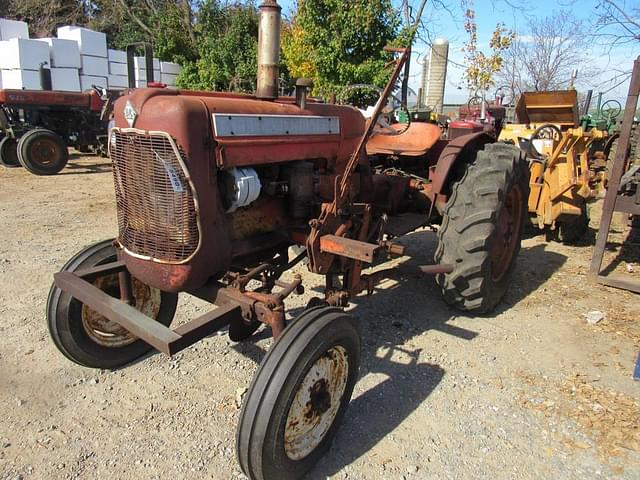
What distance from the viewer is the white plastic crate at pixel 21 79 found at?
1379cm

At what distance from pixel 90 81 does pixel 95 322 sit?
592 inches

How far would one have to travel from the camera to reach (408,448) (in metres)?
2.35

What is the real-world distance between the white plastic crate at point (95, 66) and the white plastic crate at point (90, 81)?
0.09 m

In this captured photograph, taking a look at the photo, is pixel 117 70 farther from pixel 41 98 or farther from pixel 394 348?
pixel 394 348

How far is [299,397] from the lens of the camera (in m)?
2.08

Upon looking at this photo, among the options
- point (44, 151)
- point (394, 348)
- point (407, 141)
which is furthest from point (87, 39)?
point (394, 348)

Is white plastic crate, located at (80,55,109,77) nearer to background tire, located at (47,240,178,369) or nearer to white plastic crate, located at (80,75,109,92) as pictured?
white plastic crate, located at (80,75,109,92)

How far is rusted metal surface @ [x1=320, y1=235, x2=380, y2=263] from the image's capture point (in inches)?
95.4

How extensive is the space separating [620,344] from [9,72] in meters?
16.1

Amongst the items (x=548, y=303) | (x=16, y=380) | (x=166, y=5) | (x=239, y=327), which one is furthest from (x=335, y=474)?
(x=166, y=5)

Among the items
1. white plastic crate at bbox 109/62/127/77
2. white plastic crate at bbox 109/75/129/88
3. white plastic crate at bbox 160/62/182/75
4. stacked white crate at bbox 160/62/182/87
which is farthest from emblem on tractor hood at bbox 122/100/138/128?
white plastic crate at bbox 160/62/182/75

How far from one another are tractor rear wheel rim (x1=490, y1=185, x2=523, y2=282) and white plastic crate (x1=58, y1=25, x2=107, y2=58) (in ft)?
49.8

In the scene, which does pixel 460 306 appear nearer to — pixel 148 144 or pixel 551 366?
pixel 551 366

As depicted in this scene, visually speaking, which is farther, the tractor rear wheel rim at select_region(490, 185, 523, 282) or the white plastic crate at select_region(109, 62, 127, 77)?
the white plastic crate at select_region(109, 62, 127, 77)
